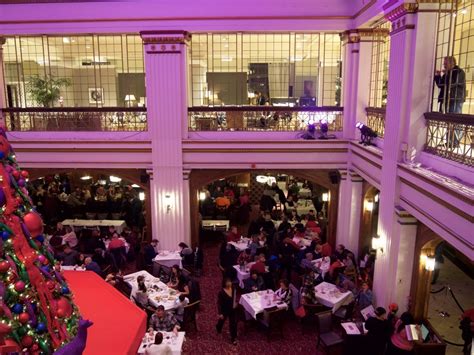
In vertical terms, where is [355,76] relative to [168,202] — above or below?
above

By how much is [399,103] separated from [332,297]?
14.6 ft

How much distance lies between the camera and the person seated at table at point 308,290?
1019 centimetres

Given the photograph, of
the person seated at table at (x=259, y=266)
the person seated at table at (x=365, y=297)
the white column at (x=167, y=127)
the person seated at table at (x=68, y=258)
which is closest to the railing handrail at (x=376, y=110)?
the person seated at table at (x=365, y=297)

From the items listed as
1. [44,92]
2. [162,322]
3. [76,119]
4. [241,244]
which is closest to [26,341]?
[162,322]

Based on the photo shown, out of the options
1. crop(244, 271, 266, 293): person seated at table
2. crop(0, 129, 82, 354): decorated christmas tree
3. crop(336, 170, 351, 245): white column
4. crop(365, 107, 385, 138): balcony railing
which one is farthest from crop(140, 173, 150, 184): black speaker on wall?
crop(0, 129, 82, 354): decorated christmas tree

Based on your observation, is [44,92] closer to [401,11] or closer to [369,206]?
[369,206]

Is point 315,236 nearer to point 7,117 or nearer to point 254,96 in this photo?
point 254,96

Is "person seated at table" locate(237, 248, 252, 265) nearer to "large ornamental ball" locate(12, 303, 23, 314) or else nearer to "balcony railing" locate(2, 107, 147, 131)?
"balcony railing" locate(2, 107, 147, 131)

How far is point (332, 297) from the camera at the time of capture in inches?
404

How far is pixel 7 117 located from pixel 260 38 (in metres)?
8.82

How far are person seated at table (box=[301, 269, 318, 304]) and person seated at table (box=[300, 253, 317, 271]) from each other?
734mm

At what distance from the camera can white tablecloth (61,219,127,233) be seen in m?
15.2

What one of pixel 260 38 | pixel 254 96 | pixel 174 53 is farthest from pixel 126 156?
pixel 260 38

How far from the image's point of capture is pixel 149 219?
14148mm
